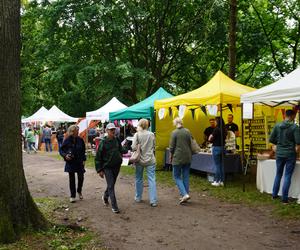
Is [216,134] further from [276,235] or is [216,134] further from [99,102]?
[99,102]

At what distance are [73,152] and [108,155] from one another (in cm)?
133

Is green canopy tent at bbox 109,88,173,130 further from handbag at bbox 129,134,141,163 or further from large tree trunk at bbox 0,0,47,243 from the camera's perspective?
large tree trunk at bbox 0,0,47,243

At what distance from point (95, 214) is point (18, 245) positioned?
95.1 inches

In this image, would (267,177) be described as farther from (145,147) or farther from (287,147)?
(145,147)

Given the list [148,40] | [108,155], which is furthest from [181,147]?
[148,40]

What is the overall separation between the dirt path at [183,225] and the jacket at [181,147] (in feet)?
3.05

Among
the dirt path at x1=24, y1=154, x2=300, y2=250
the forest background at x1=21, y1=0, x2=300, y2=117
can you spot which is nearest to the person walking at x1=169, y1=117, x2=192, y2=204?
the dirt path at x1=24, y1=154, x2=300, y2=250

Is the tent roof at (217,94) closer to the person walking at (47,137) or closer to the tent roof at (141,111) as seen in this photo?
the tent roof at (141,111)

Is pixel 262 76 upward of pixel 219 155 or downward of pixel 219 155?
upward

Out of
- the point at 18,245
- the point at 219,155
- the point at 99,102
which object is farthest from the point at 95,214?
the point at 99,102

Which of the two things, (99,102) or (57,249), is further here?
(99,102)

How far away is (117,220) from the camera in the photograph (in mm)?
7316

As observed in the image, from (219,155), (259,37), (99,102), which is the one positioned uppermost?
(259,37)

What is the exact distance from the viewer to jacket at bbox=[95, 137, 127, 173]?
800 cm
